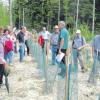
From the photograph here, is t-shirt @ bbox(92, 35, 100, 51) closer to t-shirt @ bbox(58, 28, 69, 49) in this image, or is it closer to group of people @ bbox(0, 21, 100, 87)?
group of people @ bbox(0, 21, 100, 87)

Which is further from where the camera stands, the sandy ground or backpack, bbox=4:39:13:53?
backpack, bbox=4:39:13:53

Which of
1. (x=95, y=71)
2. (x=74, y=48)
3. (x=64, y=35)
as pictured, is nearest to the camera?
(x=95, y=71)

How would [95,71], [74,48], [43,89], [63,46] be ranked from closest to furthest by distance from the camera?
[43,89] → [95,71] → [63,46] → [74,48]

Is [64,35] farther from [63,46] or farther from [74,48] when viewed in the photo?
[74,48]

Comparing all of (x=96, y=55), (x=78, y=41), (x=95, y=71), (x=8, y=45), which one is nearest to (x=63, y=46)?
(x=78, y=41)

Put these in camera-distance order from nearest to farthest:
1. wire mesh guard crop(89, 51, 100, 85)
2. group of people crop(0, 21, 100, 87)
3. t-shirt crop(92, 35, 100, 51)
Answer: group of people crop(0, 21, 100, 87) < t-shirt crop(92, 35, 100, 51) < wire mesh guard crop(89, 51, 100, 85)

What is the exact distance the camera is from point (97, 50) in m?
10.4

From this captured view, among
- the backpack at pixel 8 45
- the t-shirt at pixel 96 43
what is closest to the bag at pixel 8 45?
the backpack at pixel 8 45

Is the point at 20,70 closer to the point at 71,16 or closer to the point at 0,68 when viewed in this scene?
the point at 0,68

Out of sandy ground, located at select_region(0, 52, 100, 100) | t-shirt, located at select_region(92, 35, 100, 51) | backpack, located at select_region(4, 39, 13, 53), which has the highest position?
t-shirt, located at select_region(92, 35, 100, 51)

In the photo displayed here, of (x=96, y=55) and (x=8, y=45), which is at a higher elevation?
(x=96, y=55)

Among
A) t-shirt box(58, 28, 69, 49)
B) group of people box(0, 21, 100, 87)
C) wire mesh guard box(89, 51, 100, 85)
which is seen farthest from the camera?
t-shirt box(58, 28, 69, 49)

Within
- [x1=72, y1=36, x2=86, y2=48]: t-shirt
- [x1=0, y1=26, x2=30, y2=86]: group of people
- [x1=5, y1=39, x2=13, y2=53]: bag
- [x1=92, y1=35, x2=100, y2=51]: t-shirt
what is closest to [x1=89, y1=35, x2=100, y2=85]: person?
[x1=92, y1=35, x2=100, y2=51]: t-shirt

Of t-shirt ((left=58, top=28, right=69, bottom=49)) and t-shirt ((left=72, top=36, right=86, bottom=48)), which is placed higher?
t-shirt ((left=58, top=28, right=69, bottom=49))
